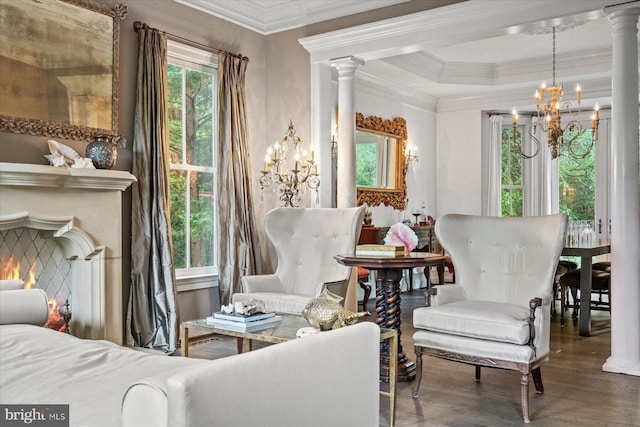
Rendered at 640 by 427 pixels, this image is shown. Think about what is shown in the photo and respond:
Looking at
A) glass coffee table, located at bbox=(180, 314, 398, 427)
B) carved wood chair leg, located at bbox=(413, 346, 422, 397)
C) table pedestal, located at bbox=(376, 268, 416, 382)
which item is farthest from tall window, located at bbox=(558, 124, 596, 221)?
glass coffee table, located at bbox=(180, 314, 398, 427)

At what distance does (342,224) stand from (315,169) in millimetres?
1072

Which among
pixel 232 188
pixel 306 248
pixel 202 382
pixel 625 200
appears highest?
pixel 232 188

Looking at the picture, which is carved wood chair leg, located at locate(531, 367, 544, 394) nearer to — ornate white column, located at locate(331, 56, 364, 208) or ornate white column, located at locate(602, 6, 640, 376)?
ornate white column, located at locate(602, 6, 640, 376)

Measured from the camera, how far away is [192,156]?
5.12m

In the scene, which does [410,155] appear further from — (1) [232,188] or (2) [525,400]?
(2) [525,400]

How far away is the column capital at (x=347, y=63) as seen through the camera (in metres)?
5.23

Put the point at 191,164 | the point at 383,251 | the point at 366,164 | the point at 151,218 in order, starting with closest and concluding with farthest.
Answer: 1. the point at 383,251
2. the point at 151,218
3. the point at 191,164
4. the point at 366,164

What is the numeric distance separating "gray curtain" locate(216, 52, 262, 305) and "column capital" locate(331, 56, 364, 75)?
3.01 feet

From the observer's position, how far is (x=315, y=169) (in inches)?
214

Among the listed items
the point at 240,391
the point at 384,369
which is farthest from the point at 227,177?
the point at 240,391

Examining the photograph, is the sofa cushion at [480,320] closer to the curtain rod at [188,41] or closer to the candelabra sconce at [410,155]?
the curtain rod at [188,41]

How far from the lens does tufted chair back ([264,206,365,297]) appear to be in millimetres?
4438

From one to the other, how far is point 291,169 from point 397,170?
271 cm

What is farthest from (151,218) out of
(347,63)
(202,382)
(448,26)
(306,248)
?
(202,382)
